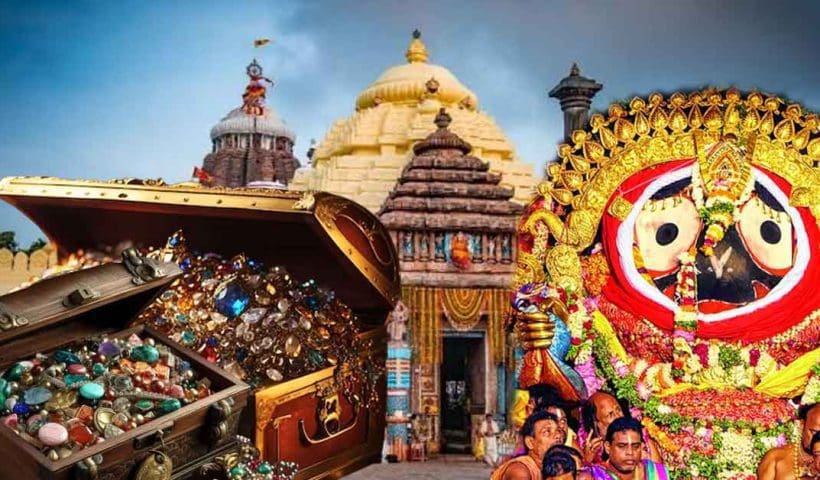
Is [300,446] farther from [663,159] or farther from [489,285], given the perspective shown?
[489,285]

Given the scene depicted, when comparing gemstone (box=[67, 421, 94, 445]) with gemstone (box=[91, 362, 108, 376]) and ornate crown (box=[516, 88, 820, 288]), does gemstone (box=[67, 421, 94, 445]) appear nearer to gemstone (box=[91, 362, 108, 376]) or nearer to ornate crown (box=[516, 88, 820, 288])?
gemstone (box=[91, 362, 108, 376])

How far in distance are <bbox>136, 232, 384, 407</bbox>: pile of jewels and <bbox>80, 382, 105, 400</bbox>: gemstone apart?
103 centimetres

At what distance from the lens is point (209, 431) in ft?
11.9

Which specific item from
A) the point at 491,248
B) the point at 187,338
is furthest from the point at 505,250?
the point at 187,338

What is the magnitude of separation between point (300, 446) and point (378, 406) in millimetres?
863

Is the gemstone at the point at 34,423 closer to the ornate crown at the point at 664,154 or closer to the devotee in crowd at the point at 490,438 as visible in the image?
the ornate crown at the point at 664,154

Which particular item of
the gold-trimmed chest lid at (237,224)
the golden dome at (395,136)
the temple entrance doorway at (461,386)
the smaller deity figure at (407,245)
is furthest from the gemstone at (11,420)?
the golden dome at (395,136)

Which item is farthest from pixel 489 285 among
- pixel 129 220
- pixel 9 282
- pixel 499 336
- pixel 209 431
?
pixel 209 431

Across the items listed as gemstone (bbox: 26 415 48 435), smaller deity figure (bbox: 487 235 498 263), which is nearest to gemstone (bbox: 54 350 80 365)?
gemstone (bbox: 26 415 48 435)

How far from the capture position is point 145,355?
3775 millimetres

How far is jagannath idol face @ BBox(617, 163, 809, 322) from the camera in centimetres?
542

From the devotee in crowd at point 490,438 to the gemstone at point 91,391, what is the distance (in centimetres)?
769

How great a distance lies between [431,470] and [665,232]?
18.0 ft

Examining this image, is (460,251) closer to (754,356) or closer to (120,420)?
(754,356)
